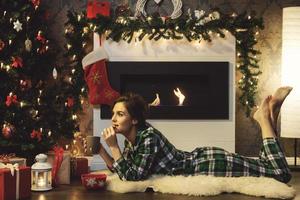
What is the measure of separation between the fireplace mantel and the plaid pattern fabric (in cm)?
105

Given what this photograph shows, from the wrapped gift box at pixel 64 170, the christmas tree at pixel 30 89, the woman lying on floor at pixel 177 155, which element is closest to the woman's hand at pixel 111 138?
the woman lying on floor at pixel 177 155

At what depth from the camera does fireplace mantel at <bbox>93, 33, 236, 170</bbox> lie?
434 cm

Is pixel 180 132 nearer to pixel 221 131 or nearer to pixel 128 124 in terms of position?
pixel 221 131

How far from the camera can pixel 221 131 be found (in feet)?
14.3

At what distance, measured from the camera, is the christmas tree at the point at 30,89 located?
12.7ft

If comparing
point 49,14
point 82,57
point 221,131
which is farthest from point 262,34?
point 49,14

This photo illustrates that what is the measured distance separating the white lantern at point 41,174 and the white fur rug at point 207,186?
40 cm

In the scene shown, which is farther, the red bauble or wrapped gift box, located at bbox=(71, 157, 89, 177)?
the red bauble

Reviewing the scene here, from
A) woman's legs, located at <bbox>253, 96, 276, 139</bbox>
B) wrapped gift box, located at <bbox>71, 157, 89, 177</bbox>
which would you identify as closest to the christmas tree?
wrapped gift box, located at <bbox>71, 157, 89, 177</bbox>

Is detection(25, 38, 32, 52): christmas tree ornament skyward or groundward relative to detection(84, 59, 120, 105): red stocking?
skyward

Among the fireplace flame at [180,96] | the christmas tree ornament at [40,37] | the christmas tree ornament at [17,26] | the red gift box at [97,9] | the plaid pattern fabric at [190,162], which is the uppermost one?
the red gift box at [97,9]

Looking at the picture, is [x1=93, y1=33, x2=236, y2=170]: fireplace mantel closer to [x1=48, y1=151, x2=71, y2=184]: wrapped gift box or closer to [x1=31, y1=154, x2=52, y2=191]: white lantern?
[x1=48, y1=151, x2=71, y2=184]: wrapped gift box

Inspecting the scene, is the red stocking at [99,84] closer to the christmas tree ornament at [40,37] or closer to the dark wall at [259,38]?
the dark wall at [259,38]

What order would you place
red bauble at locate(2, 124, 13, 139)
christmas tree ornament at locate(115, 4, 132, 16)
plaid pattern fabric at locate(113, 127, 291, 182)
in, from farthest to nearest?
christmas tree ornament at locate(115, 4, 132, 16)
red bauble at locate(2, 124, 13, 139)
plaid pattern fabric at locate(113, 127, 291, 182)
